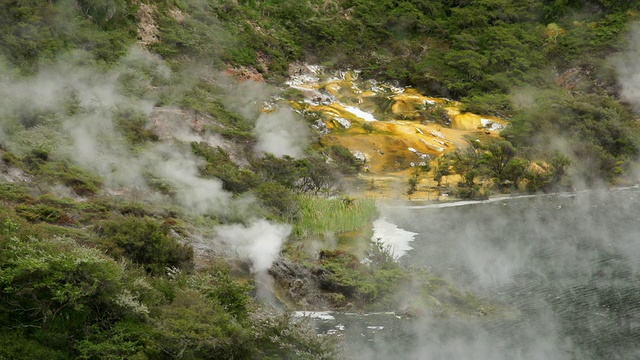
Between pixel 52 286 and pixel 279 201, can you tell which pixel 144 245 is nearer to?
pixel 52 286

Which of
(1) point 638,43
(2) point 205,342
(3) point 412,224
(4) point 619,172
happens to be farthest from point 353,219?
(1) point 638,43

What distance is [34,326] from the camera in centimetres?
927

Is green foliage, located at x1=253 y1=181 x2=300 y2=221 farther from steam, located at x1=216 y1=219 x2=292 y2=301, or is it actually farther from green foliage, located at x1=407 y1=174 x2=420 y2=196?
green foliage, located at x1=407 y1=174 x2=420 y2=196

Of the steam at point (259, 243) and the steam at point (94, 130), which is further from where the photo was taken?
the steam at point (94, 130)

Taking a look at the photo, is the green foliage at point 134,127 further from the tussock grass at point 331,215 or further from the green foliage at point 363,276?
the green foliage at point 363,276

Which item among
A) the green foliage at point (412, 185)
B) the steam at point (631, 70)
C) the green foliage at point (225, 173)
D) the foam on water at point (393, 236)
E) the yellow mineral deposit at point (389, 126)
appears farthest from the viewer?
the steam at point (631, 70)

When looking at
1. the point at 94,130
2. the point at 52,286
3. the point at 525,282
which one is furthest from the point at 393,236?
the point at 52,286

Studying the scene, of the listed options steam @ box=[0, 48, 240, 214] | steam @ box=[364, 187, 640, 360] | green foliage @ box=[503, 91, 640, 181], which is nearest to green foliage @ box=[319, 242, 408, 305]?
steam @ box=[364, 187, 640, 360]

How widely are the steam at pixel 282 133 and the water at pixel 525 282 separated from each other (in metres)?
5.69

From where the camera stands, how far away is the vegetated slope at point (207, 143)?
32.2ft

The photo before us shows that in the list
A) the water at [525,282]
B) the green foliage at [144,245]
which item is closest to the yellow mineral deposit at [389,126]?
the water at [525,282]

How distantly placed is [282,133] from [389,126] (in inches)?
280

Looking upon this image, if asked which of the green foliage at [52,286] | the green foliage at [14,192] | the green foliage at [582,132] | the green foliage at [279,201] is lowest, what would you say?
the green foliage at [582,132]

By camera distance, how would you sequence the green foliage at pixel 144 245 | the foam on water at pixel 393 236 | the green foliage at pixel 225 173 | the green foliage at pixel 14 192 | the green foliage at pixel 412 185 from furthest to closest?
the green foliage at pixel 412 185, the green foliage at pixel 225 173, the foam on water at pixel 393 236, the green foliage at pixel 14 192, the green foliage at pixel 144 245
